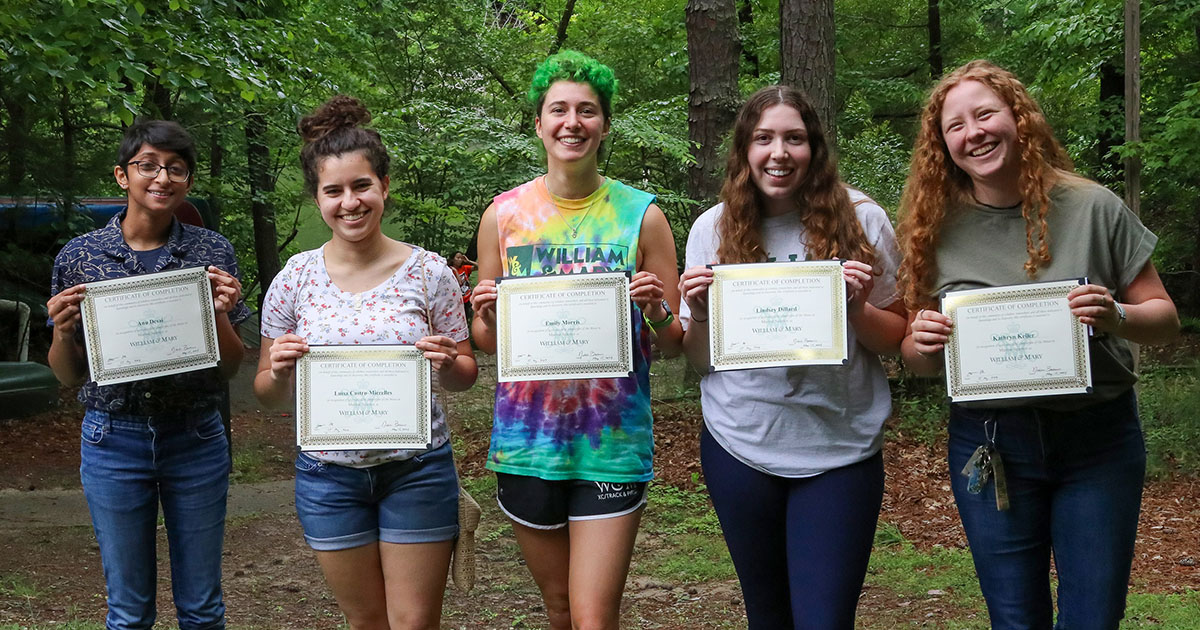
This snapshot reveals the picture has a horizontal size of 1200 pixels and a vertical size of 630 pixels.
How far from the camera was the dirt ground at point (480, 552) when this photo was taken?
6.21m

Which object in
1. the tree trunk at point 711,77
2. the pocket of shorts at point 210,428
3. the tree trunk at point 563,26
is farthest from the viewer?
the tree trunk at point 563,26

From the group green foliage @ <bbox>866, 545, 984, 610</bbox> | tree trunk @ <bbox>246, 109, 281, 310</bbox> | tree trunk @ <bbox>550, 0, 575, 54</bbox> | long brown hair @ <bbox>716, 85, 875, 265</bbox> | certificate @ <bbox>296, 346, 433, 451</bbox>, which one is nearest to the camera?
long brown hair @ <bbox>716, 85, 875, 265</bbox>

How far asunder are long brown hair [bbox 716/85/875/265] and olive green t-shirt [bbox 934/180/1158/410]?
0.34m

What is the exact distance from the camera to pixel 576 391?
3.34 m

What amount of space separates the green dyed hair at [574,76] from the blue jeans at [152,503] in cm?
156

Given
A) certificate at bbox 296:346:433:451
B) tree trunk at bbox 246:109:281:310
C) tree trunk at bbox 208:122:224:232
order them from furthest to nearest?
tree trunk at bbox 246:109:281:310 < tree trunk at bbox 208:122:224:232 < certificate at bbox 296:346:433:451

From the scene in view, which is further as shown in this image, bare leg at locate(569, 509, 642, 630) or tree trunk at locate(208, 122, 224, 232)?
tree trunk at locate(208, 122, 224, 232)

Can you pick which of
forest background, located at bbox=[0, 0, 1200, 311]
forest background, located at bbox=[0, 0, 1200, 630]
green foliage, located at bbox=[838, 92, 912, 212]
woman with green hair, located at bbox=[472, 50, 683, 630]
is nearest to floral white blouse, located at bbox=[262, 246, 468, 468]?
woman with green hair, located at bbox=[472, 50, 683, 630]

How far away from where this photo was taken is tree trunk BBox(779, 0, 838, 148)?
868 cm

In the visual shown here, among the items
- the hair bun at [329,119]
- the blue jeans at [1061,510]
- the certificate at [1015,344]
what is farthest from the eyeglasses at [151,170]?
the blue jeans at [1061,510]

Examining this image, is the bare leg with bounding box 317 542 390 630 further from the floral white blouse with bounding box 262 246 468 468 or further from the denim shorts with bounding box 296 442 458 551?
the floral white blouse with bounding box 262 246 468 468

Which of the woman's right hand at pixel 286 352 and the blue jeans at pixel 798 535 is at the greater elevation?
the woman's right hand at pixel 286 352

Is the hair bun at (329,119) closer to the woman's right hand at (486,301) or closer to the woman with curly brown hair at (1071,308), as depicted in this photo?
the woman's right hand at (486,301)

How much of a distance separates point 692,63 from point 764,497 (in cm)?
782
